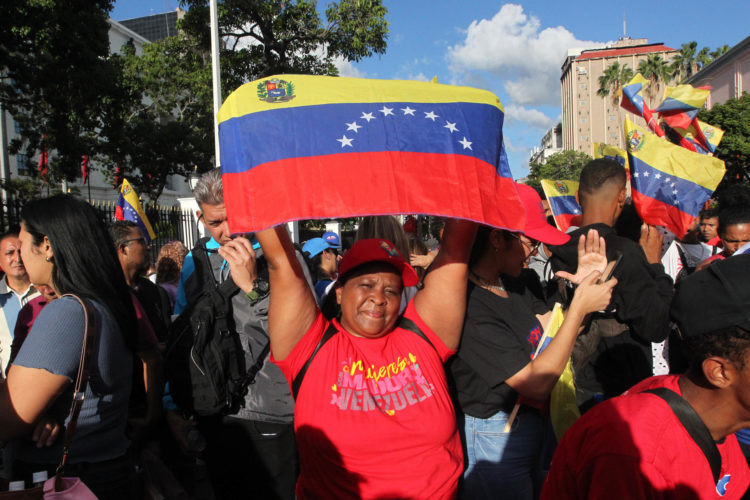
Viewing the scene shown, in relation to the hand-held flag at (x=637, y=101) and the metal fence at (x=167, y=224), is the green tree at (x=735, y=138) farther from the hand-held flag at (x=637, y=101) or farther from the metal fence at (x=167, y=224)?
the metal fence at (x=167, y=224)

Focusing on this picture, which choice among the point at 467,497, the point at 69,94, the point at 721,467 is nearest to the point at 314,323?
the point at 467,497

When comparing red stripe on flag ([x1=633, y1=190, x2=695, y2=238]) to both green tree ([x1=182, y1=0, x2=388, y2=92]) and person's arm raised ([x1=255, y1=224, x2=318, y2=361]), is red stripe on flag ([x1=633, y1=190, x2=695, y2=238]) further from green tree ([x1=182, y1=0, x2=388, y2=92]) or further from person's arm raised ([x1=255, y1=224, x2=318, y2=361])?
green tree ([x1=182, y1=0, x2=388, y2=92])

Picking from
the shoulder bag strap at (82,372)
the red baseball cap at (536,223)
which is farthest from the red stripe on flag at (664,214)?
the shoulder bag strap at (82,372)

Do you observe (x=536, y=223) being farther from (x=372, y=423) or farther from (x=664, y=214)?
(x=664, y=214)

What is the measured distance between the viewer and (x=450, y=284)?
2229 mm

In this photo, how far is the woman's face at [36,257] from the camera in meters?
2.11

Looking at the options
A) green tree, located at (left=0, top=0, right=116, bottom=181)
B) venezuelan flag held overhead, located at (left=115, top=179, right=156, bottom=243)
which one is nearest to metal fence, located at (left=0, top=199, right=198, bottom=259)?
green tree, located at (left=0, top=0, right=116, bottom=181)

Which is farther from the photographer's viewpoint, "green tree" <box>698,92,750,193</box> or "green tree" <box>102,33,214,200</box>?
"green tree" <box>698,92,750,193</box>

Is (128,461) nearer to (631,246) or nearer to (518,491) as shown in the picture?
(518,491)

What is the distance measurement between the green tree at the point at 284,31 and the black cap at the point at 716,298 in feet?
60.3

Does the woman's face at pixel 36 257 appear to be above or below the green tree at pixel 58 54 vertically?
below

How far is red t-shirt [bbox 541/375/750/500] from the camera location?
138 centimetres

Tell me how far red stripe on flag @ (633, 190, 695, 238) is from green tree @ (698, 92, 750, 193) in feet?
78.0

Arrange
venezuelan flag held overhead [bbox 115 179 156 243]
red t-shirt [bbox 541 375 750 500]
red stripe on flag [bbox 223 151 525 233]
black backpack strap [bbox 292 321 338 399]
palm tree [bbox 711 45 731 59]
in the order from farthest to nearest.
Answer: palm tree [bbox 711 45 731 59] < venezuelan flag held overhead [bbox 115 179 156 243] < black backpack strap [bbox 292 321 338 399] < red stripe on flag [bbox 223 151 525 233] < red t-shirt [bbox 541 375 750 500]
